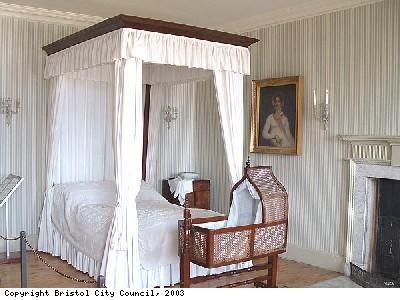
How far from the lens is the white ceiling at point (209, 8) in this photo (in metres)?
5.80

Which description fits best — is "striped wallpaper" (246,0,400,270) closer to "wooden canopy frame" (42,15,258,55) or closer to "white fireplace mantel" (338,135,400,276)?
"white fireplace mantel" (338,135,400,276)

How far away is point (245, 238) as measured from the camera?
4.32 meters

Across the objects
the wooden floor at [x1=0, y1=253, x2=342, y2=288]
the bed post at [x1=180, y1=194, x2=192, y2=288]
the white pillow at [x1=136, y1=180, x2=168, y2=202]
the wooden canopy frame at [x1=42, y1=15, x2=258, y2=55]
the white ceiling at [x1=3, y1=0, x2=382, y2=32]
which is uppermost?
the white ceiling at [x1=3, y1=0, x2=382, y2=32]

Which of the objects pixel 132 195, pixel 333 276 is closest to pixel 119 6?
pixel 132 195

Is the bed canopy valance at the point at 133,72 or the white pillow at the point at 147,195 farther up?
the bed canopy valance at the point at 133,72

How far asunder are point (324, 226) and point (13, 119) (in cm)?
416

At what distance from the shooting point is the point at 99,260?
189 inches

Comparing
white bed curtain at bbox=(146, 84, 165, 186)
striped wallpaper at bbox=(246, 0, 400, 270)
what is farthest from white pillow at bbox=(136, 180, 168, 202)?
striped wallpaper at bbox=(246, 0, 400, 270)

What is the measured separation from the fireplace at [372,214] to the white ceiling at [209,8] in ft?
5.53

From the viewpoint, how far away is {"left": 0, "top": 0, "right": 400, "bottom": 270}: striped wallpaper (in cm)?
524

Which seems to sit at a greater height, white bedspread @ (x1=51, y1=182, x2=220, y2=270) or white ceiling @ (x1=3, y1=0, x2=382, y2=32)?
white ceiling @ (x1=3, y1=0, x2=382, y2=32)

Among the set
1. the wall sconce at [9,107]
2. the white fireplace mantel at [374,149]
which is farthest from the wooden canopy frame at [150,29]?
the white fireplace mantel at [374,149]

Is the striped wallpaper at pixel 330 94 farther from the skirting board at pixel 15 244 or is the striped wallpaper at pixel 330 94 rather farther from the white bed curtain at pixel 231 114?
the skirting board at pixel 15 244

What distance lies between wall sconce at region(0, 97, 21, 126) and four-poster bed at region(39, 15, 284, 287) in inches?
19.3
